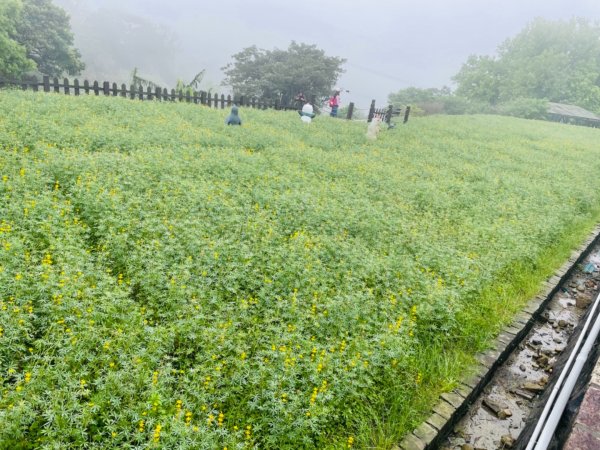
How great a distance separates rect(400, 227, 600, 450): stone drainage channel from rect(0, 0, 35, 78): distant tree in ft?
82.6

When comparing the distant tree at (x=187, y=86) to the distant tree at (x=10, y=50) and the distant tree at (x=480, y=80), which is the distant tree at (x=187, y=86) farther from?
the distant tree at (x=480, y=80)

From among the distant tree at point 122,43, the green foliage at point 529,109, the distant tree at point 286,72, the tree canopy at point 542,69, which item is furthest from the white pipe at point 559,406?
the distant tree at point 122,43

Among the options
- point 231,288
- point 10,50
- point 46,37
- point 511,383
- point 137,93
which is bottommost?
point 511,383

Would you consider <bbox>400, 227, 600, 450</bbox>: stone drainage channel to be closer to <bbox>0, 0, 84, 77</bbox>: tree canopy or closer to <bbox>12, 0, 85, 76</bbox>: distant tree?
<bbox>0, 0, 84, 77</bbox>: tree canopy

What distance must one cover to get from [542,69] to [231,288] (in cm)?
6968

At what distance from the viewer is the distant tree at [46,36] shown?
2816 centimetres

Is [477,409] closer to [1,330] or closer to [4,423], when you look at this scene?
[4,423]

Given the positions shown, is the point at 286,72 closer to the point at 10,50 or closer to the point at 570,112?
the point at 10,50

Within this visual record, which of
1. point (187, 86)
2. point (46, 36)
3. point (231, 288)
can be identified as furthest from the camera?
point (46, 36)

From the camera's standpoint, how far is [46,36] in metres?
28.8

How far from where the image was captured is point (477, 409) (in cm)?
472

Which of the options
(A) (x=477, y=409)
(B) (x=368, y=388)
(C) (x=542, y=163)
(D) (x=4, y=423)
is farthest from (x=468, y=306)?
(C) (x=542, y=163)

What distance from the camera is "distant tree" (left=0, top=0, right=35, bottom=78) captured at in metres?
21.0

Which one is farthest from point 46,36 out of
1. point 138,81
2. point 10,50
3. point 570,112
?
point 570,112
